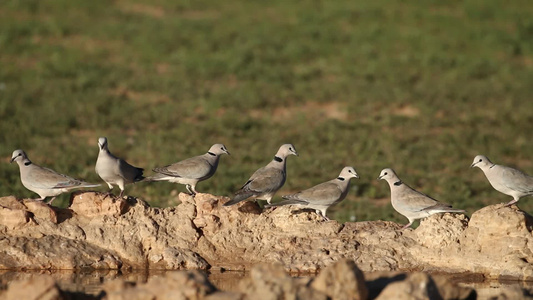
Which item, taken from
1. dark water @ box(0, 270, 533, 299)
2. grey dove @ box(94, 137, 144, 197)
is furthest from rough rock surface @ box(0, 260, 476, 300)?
grey dove @ box(94, 137, 144, 197)

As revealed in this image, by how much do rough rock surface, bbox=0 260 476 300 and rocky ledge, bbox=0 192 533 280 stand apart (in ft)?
6.94

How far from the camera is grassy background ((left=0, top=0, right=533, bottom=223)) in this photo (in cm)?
1853

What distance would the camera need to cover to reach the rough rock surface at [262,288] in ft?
27.7

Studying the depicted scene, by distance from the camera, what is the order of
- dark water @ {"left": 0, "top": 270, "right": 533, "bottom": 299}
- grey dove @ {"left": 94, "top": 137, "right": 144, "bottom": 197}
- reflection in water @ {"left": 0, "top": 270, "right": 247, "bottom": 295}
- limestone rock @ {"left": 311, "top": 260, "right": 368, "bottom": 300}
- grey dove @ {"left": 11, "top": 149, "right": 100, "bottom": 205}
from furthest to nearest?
grey dove @ {"left": 94, "top": 137, "right": 144, "bottom": 197} < grey dove @ {"left": 11, "top": 149, "right": 100, "bottom": 205} < reflection in water @ {"left": 0, "top": 270, "right": 247, "bottom": 295} < dark water @ {"left": 0, "top": 270, "right": 533, "bottom": 299} < limestone rock @ {"left": 311, "top": 260, "right": 368, "bottom": 300}

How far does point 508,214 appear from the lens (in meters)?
10.8

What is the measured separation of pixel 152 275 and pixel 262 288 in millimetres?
2729

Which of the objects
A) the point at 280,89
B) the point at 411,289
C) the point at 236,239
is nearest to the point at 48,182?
the point at 236,239

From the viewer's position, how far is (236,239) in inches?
451

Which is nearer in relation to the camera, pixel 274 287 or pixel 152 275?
pixel 274 287

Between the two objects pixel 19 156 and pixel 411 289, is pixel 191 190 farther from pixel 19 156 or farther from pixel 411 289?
pixel 411 289

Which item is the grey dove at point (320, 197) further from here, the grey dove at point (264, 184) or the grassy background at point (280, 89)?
the grassy background at point (280, 89)

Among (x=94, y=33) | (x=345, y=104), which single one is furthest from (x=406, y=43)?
(x=94, y=33)

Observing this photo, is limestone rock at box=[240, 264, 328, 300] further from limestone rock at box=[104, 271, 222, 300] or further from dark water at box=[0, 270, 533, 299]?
dark water at box=[0, 270, 533, 299]

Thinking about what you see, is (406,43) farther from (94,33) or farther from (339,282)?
(339,282)
